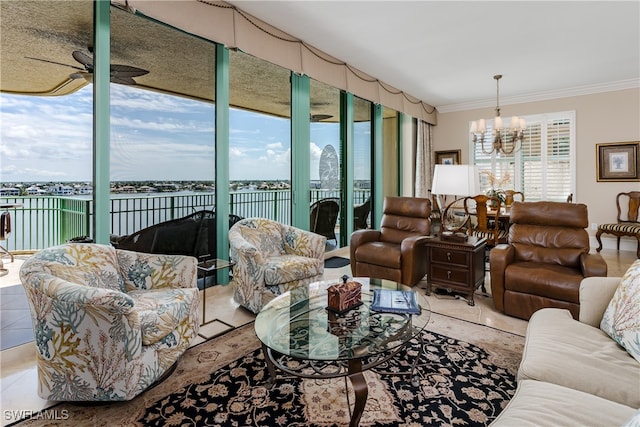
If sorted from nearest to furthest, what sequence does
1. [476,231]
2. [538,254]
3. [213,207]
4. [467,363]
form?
[467,363], [538,254], [213,207], [476,231]

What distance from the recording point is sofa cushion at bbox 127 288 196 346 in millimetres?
1790

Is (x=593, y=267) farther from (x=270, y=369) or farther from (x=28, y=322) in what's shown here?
(x=28, y=322)

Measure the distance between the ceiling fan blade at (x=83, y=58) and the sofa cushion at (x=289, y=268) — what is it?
2.01 m

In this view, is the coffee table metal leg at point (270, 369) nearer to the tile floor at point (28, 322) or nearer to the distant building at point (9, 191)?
the tile floor at point (28, 322)

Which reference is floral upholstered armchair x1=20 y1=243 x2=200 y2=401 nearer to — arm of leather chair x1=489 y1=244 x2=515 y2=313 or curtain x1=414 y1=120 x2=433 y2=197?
arm of leather chair x1=489 y1=244 x2=515 y2=313

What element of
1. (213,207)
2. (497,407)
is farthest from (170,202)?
(497,407)

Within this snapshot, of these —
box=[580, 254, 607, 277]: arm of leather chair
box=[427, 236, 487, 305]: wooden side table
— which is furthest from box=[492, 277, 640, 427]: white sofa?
box=[427, 236, 487, 305]: wooden side table

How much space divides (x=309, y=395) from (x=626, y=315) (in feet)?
5.07

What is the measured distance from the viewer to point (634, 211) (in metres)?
5.44

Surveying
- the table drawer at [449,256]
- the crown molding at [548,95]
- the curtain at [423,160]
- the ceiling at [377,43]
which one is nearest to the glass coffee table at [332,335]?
the table drawer at [449,256]

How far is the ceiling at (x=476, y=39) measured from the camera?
3322 mm

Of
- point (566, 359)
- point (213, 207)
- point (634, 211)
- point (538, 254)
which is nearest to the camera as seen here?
point (566, 359)

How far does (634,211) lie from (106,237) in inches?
285

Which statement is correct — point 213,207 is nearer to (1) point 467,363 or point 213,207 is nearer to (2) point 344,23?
(2) point 344,23
